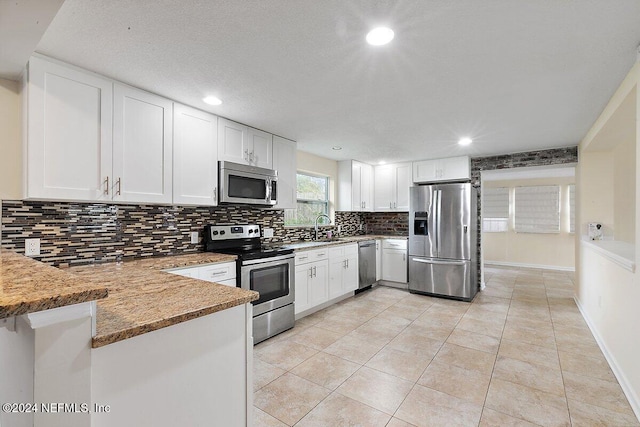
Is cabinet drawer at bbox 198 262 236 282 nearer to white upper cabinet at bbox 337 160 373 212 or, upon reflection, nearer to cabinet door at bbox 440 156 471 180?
white upper cabinet at bbox 337 160 373 212

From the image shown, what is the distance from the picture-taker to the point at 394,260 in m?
5.22

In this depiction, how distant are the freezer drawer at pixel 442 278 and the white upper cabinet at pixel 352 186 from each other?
1.29 metres

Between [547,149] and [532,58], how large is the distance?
122 inches

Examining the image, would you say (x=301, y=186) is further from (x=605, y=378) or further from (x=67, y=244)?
(x=605, y=378)

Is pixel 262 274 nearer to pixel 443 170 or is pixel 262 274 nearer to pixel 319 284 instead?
pixel 319 284

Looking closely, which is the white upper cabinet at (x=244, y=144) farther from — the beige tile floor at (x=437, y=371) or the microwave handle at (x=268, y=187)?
the beige tile floor at (x=437, y=371)

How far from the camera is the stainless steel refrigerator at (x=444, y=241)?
4.49 meters

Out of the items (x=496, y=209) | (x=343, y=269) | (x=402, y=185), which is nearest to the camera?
(x=343, y=269)

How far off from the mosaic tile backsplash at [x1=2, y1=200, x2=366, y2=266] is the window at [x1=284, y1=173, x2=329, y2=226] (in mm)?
1212

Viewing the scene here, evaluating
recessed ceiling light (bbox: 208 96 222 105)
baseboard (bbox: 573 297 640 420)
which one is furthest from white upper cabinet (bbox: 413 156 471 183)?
recessed ceiling light (bbox: 208 96 222 105)

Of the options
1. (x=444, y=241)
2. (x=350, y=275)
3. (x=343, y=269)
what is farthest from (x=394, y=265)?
(x=343, y=269)

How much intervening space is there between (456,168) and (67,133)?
478cm

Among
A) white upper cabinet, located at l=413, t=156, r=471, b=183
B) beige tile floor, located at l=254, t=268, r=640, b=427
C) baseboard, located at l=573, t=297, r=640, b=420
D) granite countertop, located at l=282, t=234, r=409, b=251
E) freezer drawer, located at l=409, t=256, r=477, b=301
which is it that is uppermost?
white upper cabinet, located at l=413, t=156, r=471, b=183

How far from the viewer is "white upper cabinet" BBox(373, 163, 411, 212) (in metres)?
5.39
